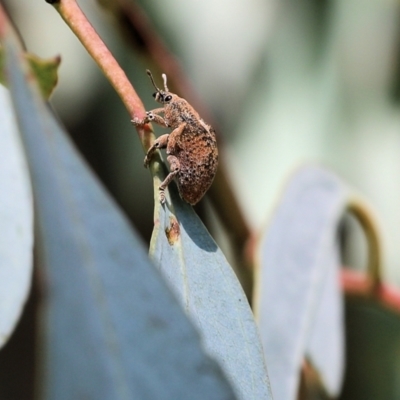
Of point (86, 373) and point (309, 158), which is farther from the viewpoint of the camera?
point (309, 158)

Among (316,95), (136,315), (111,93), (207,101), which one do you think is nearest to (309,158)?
(316,95)

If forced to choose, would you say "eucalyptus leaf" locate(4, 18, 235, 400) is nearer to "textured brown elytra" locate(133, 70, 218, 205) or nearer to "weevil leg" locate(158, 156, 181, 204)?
"weevil leg" locate(158, 156, 181, 204)

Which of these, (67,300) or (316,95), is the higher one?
(67,300)

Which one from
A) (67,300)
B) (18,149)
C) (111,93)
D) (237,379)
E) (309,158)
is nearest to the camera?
(67,300)

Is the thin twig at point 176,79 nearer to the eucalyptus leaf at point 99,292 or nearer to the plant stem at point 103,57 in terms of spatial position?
the plant stem at point 103,57

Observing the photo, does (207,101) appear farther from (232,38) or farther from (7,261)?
(7,261)

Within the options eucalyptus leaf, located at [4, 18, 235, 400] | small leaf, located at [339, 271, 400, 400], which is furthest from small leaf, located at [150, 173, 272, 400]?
small leaf, located at [339, 271, 400, 400]

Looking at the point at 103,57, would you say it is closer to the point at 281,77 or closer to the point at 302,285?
the point at 302,285

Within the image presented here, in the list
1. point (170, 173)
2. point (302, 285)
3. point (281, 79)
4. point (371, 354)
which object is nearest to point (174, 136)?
point (170, 173)
